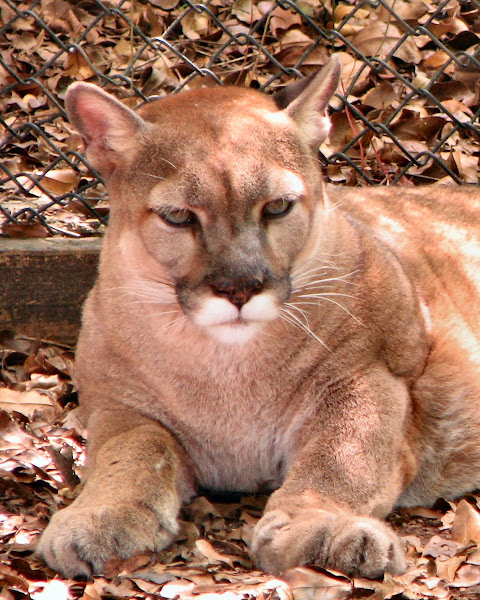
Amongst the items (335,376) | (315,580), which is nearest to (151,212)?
(335,376)

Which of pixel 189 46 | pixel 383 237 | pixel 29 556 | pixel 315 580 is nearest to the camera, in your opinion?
pixel 315 580

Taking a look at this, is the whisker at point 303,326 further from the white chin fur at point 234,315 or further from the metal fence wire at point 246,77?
the metal fence wire at point 246,77

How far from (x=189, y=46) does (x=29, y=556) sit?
4430 mm

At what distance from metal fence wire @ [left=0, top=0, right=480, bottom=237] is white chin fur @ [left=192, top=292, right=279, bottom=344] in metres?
2.19

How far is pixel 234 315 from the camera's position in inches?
141

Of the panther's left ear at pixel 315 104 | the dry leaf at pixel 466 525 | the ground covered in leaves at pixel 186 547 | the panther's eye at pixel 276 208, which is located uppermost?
the panther's left ear at pixel 315 104

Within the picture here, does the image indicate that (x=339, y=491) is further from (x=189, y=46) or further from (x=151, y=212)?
(x=189, y=46)

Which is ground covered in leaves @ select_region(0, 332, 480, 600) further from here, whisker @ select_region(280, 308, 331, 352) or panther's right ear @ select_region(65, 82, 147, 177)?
panther's right ear @ select_region(65, 82, 147, 177)

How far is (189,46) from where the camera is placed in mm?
7117

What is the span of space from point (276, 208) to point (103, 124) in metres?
0.78

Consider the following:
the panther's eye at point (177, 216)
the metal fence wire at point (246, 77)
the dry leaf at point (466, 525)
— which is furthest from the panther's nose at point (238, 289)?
the metal fence wire at point (246, 77)

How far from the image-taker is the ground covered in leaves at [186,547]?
3248mm

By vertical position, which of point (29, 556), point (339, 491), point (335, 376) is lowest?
point (29, 556)

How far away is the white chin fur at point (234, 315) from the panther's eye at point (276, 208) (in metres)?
0.33
